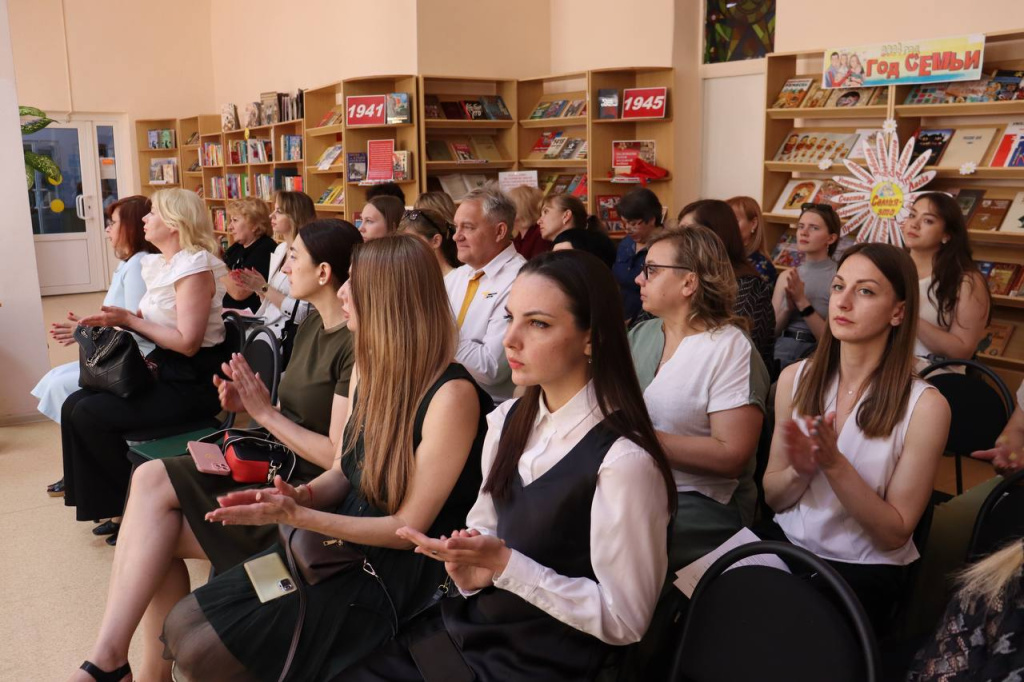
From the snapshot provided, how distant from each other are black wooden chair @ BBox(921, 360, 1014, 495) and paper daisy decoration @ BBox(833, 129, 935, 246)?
Result: 1.89m

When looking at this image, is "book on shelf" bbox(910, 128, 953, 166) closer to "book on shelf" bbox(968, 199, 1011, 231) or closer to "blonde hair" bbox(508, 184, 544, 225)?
"book on shelf" bbox(968, 199, 1011, 231)

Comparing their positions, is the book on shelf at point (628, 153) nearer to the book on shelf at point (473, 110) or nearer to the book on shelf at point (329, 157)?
the book on shelf at point (473, 110)

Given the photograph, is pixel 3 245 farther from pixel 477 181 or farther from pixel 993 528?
pixel 993 528

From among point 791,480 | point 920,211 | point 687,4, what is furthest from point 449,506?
point 687,4

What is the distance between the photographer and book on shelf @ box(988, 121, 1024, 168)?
501 cm

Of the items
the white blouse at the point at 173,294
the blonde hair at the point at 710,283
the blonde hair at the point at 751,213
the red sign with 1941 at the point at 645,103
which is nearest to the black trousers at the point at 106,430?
the white blouse at the point at 173,294

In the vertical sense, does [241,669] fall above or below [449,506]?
below

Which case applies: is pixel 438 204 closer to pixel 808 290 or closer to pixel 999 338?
pixel 808 290

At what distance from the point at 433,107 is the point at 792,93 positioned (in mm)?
3309

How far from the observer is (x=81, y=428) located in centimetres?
357

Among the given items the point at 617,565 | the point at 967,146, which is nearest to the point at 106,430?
the point at 617,565

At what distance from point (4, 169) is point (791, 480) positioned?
16.9 ft

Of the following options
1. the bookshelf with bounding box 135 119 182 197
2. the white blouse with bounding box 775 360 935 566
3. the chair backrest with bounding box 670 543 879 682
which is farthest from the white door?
the chair backrest with bounding box 670 543 879 682

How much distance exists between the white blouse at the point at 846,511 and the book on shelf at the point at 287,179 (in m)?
8.46
